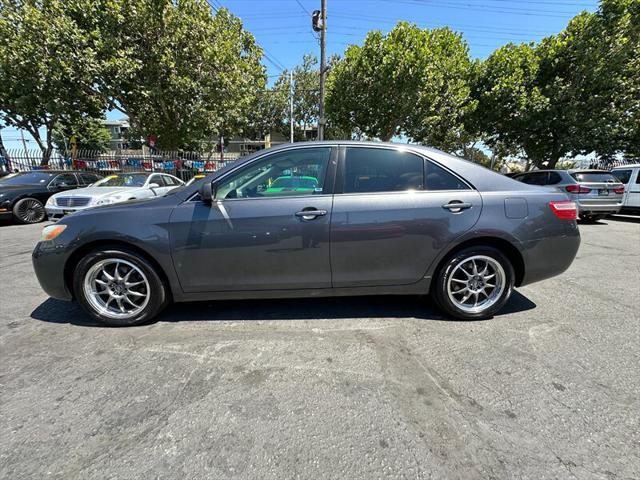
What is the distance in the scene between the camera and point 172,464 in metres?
1.58

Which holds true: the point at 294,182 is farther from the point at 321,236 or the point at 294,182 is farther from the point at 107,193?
the point at 107,193

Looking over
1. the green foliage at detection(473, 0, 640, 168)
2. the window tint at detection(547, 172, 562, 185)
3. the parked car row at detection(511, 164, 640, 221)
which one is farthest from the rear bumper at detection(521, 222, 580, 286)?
the green foliage at detection(473, 0, 640, 168)

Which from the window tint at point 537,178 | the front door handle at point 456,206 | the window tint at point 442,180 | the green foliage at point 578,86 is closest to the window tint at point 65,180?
the window tint at point 442,180

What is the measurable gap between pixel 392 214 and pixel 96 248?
104 inches

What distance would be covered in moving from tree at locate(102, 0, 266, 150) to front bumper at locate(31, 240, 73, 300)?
42.5 ft

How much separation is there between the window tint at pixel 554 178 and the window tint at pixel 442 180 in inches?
335

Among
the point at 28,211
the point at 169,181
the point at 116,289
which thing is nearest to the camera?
the point at 116,289

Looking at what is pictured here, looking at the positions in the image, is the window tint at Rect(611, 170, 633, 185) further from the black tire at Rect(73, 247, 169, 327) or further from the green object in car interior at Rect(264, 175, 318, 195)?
the black tire at Rect(73, 247, 169, 327)

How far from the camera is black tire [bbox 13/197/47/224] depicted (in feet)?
28.2

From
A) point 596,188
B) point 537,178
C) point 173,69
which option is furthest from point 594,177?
point 173,69

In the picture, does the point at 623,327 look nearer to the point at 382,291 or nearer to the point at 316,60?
the point at 382,291

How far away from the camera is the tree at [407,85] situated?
17.2 metres

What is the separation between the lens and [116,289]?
2.92m

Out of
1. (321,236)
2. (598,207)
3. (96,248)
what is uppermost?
(321,236)
